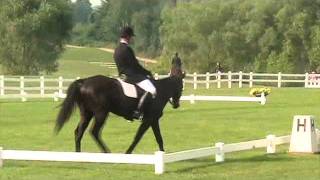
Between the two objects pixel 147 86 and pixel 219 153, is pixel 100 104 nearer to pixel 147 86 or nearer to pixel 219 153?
pixel 147 86

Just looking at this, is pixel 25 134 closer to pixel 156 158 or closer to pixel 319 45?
pixel 156 158

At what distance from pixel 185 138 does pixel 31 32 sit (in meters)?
40.4

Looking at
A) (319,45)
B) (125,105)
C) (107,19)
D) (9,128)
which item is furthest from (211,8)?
(107,19)

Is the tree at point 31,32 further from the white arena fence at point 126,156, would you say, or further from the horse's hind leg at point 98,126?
the white arena fence at point 126,156

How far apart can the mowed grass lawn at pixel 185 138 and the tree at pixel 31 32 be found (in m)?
24.3

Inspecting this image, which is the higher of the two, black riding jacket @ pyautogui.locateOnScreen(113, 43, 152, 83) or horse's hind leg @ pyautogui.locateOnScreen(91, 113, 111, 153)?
black riding jacket @ pyautogui.locateOnScreen(113, 43, 152, 83)

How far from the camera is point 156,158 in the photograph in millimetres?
11180

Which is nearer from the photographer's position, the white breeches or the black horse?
the black horse

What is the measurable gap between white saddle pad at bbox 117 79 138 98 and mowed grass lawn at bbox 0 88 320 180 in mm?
1315

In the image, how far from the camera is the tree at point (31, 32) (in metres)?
54.8

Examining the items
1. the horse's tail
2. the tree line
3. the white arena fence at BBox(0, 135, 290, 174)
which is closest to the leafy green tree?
Result: the tree line

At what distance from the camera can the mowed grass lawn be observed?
11.4m

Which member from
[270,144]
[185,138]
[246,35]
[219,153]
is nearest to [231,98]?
[185,138]

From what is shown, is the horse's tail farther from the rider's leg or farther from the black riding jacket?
the rider's leg
